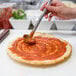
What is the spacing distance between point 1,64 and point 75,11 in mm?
469

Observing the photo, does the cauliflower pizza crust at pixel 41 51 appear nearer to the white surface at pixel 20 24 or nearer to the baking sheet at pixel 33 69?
the baking sheet at pixel 33 69

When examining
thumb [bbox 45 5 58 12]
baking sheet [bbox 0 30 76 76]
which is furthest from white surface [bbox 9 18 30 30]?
baking sheet [bbox 0 30 76 76]

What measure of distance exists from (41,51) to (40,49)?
0.02m

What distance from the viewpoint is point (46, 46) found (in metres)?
0.74

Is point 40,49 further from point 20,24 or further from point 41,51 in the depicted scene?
point 20,24

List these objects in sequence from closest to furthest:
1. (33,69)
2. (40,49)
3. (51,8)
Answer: (33,69)
(40,49)
(51,8)

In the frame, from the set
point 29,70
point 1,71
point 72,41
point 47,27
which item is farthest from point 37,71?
point 47,27

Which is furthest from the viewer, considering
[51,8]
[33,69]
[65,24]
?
[65,24]

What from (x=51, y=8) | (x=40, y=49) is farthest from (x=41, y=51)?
(x=51, y=8)

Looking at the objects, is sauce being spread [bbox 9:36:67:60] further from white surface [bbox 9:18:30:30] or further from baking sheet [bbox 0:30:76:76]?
white surface [bbox 9:18:30:30]

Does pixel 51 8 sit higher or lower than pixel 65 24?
higher

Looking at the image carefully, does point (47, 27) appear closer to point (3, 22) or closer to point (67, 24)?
point (67, 24)

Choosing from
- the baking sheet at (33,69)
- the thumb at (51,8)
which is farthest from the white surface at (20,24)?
the baking sheet at (33,69)

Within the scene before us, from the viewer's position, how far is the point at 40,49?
0.70 m
